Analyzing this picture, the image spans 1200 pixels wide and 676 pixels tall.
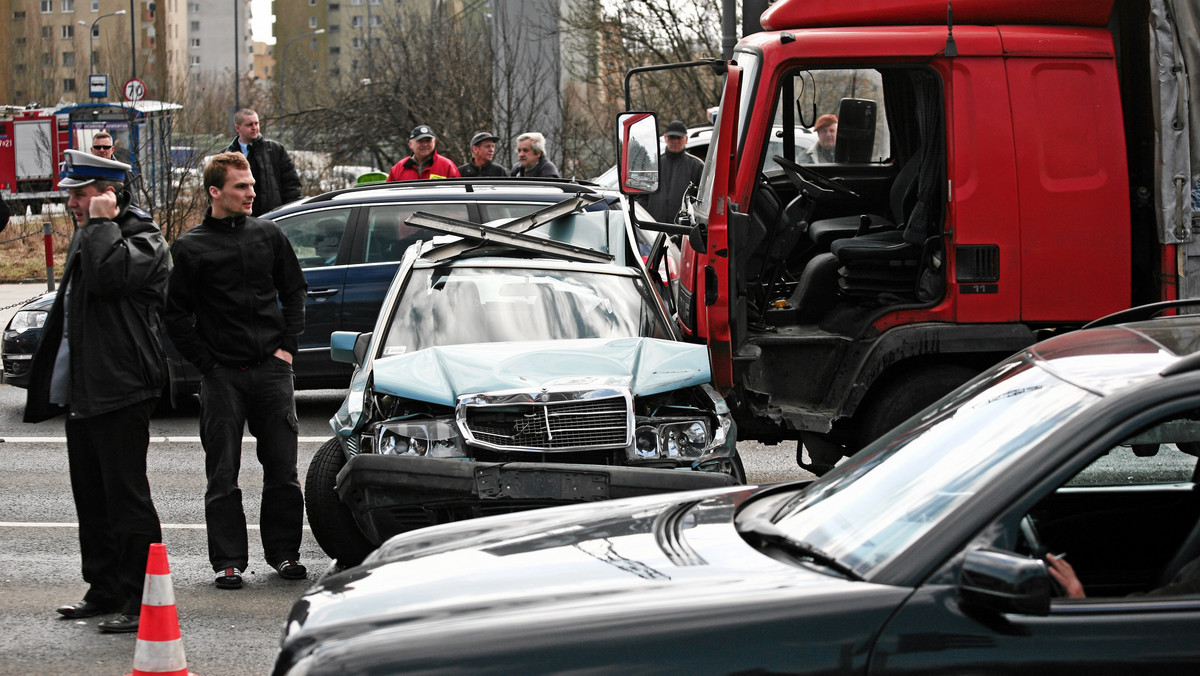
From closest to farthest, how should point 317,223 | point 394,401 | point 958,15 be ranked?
point 394,401 < point 958,15 < point 317,223

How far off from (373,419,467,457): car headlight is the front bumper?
397 mm

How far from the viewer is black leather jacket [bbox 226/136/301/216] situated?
41.0ft

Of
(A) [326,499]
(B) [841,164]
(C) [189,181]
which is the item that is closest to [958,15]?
(B) [841,164]

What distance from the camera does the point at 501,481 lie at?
5438mm

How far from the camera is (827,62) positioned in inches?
273

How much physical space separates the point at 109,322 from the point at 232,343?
2.25 ft

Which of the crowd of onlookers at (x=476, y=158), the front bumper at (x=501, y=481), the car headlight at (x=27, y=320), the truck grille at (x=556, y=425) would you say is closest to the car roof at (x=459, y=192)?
the car headlight at (x=27, y=320)

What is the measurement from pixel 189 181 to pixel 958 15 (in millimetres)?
17132

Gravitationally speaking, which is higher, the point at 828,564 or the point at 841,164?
the point at 841,164

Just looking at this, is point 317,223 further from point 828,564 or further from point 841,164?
point 828,564

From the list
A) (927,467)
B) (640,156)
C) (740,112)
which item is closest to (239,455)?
(640,156)

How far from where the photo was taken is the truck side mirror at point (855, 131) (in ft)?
27.0

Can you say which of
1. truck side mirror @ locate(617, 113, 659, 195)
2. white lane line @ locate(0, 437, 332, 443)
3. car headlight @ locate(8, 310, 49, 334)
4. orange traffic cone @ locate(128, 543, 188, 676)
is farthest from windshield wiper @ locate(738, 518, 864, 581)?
car headlight @ locate(8, 310, 49, 334)

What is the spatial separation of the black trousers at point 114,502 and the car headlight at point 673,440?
2152 millimetres
